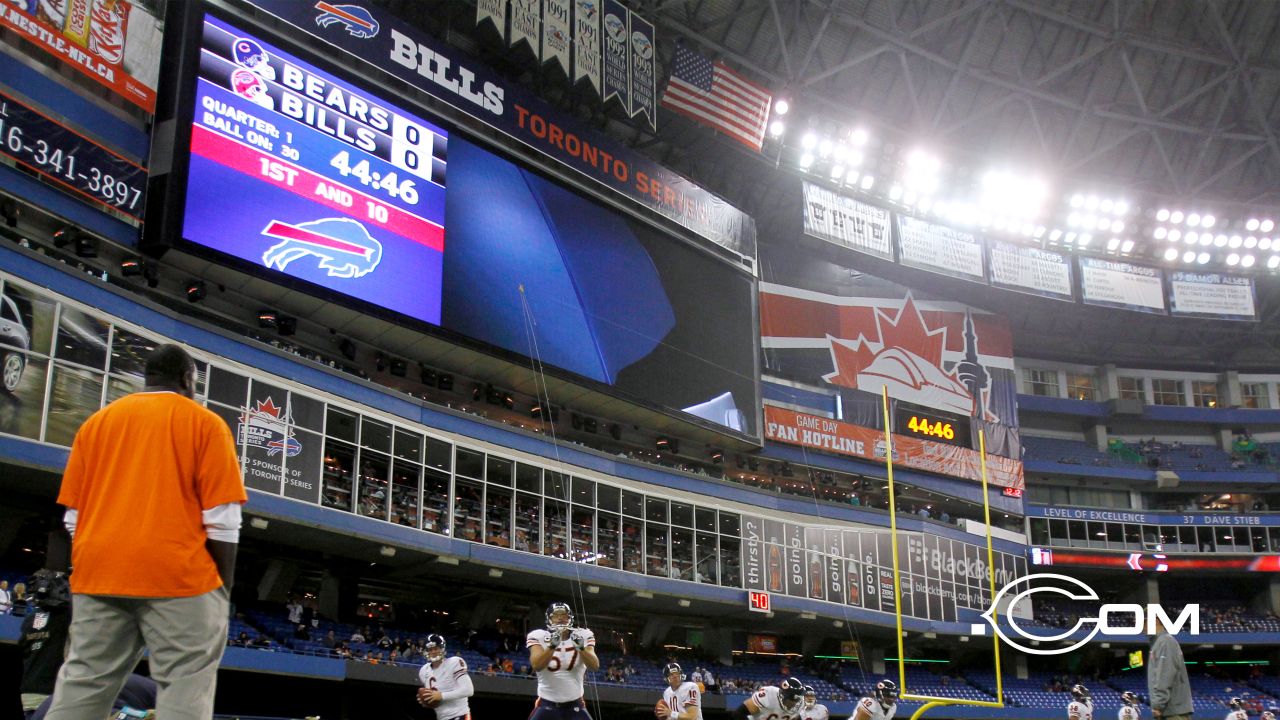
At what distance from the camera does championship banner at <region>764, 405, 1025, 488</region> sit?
133ft

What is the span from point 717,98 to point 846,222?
8588mm

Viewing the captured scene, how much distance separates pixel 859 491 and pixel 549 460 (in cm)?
1840

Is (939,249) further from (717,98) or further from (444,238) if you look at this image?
(444,238)

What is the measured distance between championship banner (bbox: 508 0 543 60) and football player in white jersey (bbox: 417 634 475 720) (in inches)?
885

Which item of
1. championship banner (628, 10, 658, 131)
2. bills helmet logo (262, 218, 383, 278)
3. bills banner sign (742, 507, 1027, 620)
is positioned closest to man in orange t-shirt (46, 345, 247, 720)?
bills helmet logo (262, 218, 383, 278)

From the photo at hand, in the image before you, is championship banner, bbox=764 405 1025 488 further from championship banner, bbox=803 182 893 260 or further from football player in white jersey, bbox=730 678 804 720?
football player in white jersey, bbox=730 678 804 720

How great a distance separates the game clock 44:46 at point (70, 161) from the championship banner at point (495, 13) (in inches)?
418

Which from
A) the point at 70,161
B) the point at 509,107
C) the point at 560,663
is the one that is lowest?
the point at 560,663

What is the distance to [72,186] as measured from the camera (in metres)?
21.5

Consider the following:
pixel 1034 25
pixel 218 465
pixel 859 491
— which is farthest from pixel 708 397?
pixel 218 465

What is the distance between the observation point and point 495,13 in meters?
30.7

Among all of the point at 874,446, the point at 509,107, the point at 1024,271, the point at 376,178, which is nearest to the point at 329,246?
the point at 376,178

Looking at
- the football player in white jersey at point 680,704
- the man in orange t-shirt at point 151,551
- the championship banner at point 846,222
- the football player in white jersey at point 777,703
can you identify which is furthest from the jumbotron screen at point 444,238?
the man in orange t-shirt at point 151,551

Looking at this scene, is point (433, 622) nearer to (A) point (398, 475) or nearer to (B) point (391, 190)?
(A) point (398, 475)
